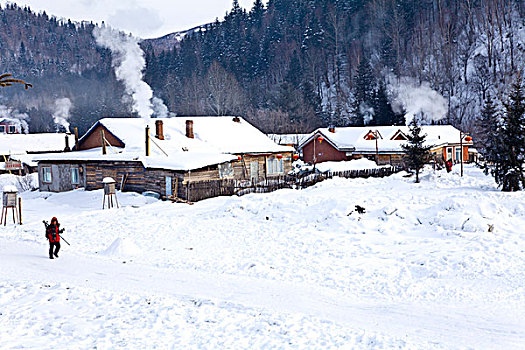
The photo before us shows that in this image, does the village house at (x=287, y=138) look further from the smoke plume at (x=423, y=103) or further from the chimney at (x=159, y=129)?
the chimney at (x=159, y=129)

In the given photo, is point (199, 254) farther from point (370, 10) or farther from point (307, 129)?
point (370, 10)

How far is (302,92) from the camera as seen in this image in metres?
81.2

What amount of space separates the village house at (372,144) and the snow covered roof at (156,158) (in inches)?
711

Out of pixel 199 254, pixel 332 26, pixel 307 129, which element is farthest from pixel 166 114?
pixel 199 254

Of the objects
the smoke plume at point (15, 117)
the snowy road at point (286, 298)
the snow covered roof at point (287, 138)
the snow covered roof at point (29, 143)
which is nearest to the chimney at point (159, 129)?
the snowy road at point (286, 298)

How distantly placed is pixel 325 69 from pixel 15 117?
2864 inches

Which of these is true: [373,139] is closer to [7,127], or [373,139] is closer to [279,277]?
[279,277]

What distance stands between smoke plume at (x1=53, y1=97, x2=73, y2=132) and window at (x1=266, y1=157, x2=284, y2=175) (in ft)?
216

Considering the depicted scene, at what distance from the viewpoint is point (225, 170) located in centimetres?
3147

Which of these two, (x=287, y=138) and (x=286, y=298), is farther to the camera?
(x=287, y=138)

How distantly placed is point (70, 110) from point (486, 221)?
90.4 m

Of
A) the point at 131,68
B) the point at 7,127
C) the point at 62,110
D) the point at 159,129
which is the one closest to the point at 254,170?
the point at 159,129

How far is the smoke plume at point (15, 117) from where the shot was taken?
292ft

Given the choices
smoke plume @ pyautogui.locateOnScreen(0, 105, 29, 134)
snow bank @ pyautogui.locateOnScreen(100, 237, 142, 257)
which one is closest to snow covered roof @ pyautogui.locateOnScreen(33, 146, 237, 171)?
snow bank @ pyautogui.locateOnScreen(100, 237, 142, 257)
